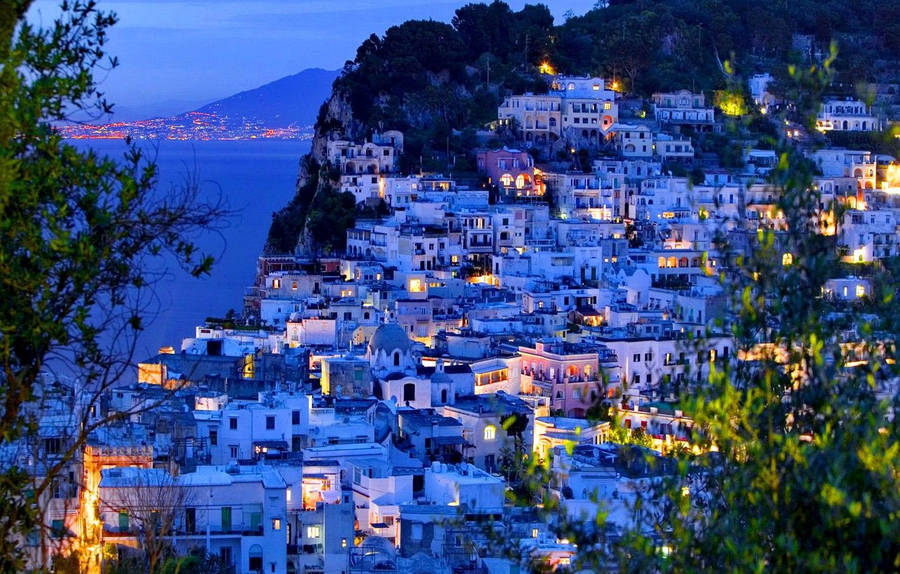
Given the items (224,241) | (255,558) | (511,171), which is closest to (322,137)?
(511,171)

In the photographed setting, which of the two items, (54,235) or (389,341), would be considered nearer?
(54,235)

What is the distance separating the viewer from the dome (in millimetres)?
24516

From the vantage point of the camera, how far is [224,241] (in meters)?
5.78

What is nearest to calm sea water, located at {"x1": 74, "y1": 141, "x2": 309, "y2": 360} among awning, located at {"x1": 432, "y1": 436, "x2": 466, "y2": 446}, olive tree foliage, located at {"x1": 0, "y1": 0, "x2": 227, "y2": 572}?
olive tree foliage, located at {"x1": 0, "y1": 0, "x2": 227, "y2": 572}

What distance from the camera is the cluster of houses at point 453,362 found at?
42.8 feet

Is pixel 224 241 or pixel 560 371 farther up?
pixel 224 241

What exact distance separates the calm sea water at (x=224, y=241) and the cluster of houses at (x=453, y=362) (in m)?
1.54

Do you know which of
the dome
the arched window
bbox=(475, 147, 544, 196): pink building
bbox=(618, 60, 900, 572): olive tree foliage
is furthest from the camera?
bbox=(475, 147, 544, 196): pink building

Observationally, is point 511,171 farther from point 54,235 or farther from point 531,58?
point 54,235

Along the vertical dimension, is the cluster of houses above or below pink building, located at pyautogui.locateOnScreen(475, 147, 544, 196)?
below

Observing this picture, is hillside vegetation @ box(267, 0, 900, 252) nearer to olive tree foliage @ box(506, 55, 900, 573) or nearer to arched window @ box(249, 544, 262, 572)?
arched window @ box(249, 544, 262, 572)

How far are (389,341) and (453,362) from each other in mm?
1441

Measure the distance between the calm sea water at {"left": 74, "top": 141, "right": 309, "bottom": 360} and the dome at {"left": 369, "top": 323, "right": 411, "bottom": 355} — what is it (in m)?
2.84

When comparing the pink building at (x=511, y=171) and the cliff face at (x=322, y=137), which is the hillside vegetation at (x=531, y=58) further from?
the pink building at (x=511, y=171)
